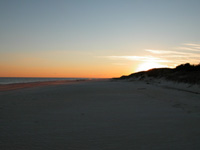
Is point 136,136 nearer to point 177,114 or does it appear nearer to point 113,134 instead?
point 113,134

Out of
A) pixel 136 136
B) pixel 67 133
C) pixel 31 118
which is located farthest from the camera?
pixel 31 118

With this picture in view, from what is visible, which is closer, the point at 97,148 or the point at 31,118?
the point at 97,148

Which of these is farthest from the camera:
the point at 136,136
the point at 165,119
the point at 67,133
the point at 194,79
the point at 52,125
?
the point at 194,79

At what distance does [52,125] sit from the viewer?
4.57 m

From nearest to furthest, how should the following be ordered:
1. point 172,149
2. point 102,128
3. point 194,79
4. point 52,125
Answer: point 172,149 < point 102,128 < point 52,125 < point 194,79

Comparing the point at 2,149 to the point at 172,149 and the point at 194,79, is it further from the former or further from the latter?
the point at 194,79

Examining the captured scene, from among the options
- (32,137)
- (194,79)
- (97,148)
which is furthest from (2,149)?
(194,79)

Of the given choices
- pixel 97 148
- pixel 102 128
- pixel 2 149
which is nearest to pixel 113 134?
pixel 102 128

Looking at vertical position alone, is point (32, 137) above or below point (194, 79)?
below

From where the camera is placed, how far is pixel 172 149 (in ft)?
10.2

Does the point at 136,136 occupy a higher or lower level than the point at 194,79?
lower

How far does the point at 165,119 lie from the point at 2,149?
14.3 ft

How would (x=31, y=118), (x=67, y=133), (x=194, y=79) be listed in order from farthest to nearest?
(x=194, y=79) → (x=31, y=118) → (x=67, y=133)

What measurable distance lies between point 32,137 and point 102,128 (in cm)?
174
